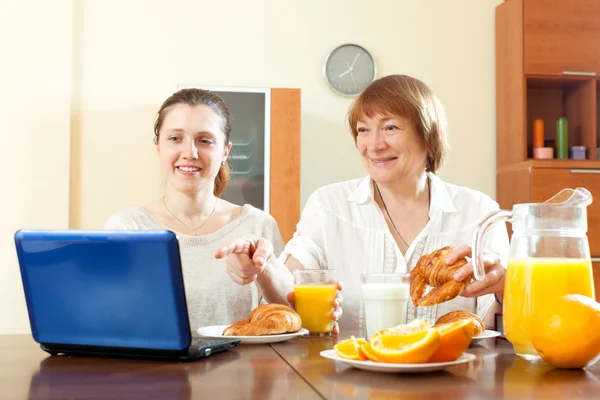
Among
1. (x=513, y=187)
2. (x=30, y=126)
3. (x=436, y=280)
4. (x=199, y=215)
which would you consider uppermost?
(x=30, y=126)

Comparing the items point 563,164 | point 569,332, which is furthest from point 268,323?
point 563,164

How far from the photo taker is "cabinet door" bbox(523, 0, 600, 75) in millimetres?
3877

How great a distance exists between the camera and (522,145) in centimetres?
390

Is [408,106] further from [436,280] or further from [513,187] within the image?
[513,187]

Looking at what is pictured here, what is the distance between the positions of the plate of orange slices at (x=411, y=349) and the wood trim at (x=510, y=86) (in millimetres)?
3038

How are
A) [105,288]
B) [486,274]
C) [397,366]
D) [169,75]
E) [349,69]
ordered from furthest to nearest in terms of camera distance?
[349,69]
[169,75]
[486,274]
[105,288]
[397,366]

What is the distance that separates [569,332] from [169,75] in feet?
10.8

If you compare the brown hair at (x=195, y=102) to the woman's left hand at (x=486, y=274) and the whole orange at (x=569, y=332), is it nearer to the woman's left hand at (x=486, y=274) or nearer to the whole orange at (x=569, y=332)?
the woman's left hand at (x=486, y=274)

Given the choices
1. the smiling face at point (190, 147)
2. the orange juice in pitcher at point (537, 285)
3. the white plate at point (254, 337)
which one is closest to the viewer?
the orange juice in pitcher at point (537, 285)

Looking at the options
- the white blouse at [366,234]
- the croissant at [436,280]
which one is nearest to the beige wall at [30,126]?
the white blouse at [366,234]

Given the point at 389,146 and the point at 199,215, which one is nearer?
the point at 389,146

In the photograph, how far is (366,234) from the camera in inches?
81.4

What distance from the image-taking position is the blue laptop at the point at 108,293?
42.4 inches

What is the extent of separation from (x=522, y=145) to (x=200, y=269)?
7.63 ft
